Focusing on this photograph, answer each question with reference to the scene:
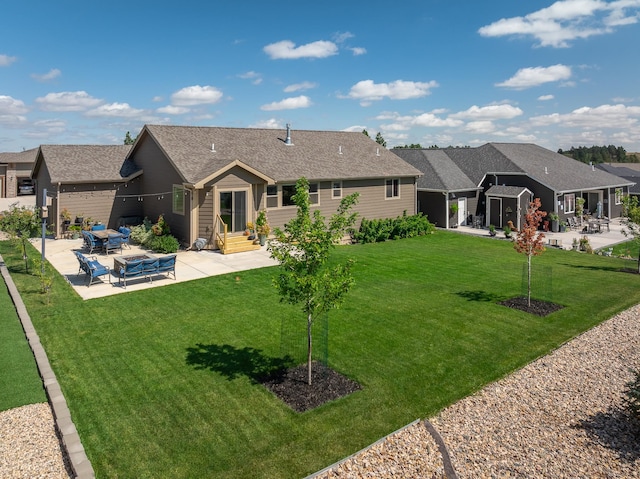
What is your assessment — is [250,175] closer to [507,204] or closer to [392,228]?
[392,228]

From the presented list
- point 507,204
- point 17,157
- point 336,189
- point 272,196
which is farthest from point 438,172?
point 17,157

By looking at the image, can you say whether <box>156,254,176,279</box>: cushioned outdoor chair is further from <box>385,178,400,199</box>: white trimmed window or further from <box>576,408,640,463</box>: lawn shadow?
<box>385,178,400,199</box>: white trimmed window

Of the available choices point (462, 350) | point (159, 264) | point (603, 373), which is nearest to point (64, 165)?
point (159, 264)

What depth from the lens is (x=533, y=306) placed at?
14023mm

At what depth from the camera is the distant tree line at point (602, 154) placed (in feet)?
344

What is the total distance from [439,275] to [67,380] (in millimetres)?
13392

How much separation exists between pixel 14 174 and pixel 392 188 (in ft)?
121

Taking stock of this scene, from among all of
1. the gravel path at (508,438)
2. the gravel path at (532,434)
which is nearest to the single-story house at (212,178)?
the gravel path at (508,438)

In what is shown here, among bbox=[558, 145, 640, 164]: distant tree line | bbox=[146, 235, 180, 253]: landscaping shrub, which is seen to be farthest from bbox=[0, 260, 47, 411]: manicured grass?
bbox=[558, 145, 640, 164]: distant tree line

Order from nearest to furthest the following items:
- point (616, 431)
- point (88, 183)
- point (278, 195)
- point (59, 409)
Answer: point (616, 431)
point (59, 409)
point (278, 195)
point (88, 183)

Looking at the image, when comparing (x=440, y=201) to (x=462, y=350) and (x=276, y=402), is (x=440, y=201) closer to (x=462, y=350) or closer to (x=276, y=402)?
(x=462, y=350)

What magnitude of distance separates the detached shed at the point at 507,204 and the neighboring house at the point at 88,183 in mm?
23470

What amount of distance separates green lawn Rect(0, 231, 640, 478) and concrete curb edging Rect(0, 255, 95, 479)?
0.17 m

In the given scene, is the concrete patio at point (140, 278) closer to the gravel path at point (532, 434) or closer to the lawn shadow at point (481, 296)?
the lawn shadow at point (481, 296)
